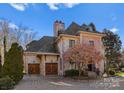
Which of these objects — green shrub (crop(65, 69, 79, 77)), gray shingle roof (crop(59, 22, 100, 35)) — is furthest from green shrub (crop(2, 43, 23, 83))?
gray shingle roof (crop(59, 22, 100, 35))

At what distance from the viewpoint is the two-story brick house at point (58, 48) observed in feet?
65.8

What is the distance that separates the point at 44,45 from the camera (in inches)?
874

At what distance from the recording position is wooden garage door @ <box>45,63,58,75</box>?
2061cm

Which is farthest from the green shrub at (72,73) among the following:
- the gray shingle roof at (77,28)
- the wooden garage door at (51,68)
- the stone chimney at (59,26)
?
the stone chimney at (59,26)

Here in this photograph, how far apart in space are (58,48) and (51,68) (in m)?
2.39

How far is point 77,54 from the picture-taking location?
17078mm

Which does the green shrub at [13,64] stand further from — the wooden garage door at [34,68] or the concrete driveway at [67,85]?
the wooden garage door at [34,68]

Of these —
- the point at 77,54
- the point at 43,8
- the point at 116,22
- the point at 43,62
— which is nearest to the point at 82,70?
the point at 77,54

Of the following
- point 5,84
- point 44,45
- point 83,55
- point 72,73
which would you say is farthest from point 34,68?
point 5,84

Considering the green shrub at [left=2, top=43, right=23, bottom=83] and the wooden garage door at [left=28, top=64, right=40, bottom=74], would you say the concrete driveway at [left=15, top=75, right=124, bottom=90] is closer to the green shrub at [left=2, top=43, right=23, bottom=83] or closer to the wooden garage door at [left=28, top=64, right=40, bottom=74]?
the green shrub at [left=2, top=43, right=23, bottom=83]

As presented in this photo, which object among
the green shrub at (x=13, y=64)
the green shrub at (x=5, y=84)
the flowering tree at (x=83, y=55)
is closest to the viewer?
the green shrub at (x=5, y=84)

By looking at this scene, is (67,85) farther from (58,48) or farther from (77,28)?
(77,28)

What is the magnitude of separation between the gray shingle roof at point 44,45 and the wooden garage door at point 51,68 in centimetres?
159

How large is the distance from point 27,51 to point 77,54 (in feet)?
24.4
